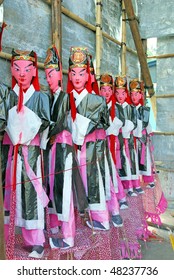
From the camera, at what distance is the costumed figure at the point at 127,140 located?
11.4ft

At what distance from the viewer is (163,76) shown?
18.9 ft

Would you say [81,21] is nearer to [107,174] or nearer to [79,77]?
[79,77]

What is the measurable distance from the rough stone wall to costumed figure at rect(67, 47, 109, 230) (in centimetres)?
332

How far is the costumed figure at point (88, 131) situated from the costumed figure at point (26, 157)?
344mm

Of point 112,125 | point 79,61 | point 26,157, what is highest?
point 79,61

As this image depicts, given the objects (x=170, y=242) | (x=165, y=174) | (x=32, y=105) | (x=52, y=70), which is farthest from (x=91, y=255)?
→ (x=165, y=174)

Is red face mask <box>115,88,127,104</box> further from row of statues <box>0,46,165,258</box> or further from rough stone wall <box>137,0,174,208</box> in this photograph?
rough stone wall <box>137,0,174,208</box>

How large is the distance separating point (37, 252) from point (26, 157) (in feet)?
1.97

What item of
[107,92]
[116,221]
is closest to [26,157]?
[116,221]

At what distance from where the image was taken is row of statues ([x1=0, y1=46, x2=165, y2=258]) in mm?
2107

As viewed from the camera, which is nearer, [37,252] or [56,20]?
[37,252]

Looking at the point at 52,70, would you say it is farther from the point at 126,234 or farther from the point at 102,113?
the point at 126,234

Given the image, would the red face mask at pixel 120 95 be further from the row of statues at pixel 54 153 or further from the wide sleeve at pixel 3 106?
the wide sleeve at pixel 3 106

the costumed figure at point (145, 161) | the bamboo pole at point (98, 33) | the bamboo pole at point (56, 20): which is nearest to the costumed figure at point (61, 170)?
the bamboo pole at point (56, 20)
